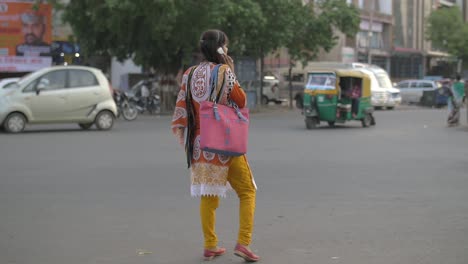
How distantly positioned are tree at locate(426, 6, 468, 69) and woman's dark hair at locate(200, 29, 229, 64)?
5839 cm

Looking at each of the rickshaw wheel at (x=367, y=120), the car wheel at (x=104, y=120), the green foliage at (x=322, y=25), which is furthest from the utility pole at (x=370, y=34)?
the car wheel at (x=104, y=120)

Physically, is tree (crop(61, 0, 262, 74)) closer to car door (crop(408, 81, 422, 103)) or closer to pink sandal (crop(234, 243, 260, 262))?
car door (crop(408, 81, 422, 103))

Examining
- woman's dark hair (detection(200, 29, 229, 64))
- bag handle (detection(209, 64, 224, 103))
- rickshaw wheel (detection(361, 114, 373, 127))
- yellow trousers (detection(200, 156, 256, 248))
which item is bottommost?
rickshaw wheel (detection(361, 114, 373, 127))

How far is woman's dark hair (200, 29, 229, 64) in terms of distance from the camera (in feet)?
18.2

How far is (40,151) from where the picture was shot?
1397 centimetres

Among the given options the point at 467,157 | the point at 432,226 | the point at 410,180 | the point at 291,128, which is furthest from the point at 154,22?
the point at 432,226

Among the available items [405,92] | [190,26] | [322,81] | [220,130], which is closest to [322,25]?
[190,26]

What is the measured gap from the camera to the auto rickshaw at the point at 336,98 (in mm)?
21578

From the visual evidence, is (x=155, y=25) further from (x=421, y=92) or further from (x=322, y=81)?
(x=421, y=92)

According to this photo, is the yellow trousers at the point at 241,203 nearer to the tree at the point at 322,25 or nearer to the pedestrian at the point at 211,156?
the pedestrian at the point at 211,156

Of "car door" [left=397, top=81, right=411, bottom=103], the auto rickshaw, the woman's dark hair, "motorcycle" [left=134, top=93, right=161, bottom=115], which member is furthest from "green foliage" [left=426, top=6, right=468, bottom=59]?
the woman's dark hair

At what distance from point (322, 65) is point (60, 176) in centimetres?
3005

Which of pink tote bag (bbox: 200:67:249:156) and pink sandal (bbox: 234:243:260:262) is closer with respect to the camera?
pink tote bag (bbox: 200:67:249:156)

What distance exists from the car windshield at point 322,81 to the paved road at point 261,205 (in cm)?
658
